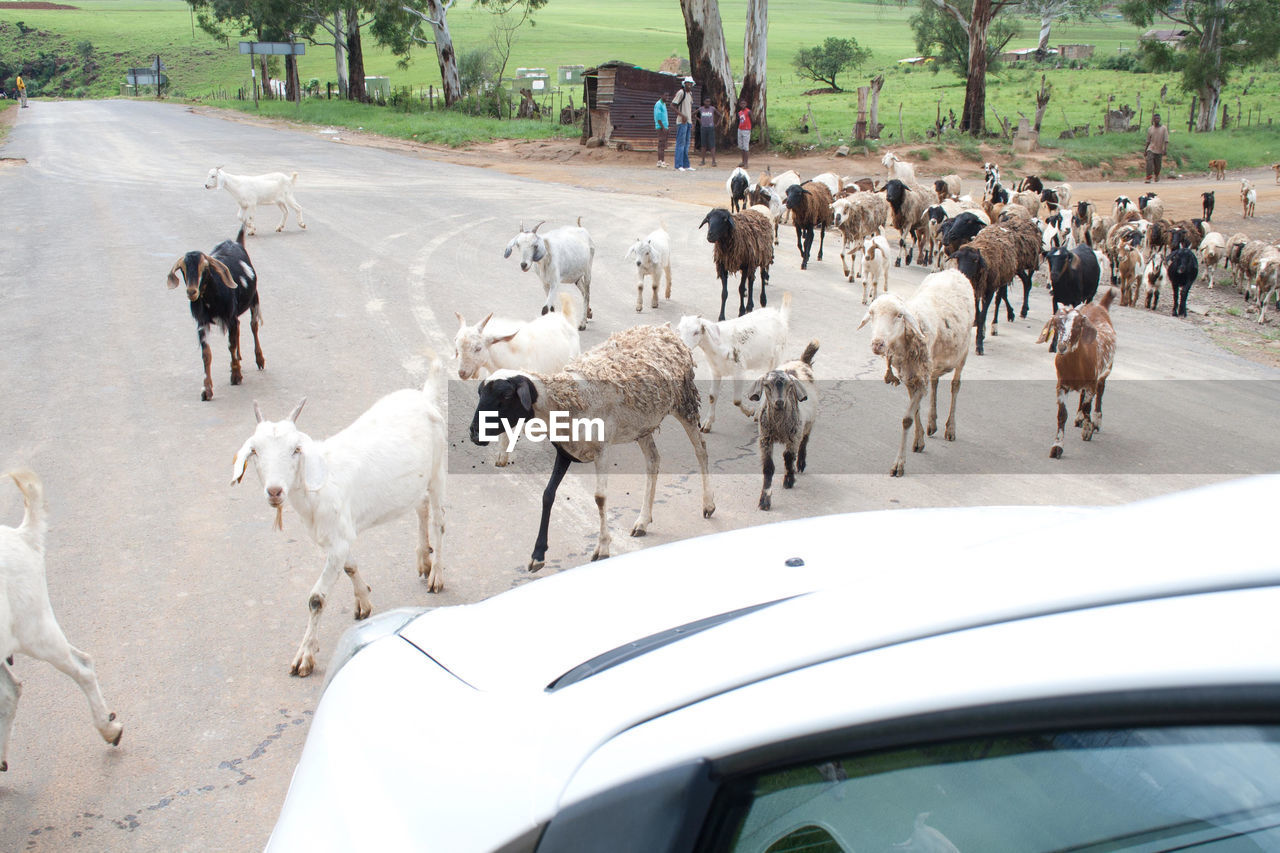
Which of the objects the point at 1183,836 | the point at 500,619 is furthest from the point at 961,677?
the point at 500,619

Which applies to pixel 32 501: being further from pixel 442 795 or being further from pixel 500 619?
pixel 442 795

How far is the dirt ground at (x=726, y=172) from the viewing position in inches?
1049

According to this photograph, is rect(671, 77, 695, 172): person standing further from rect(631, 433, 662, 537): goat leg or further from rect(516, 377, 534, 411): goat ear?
rect(516, 377, 534, 411): goat ear

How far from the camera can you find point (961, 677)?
1375mm

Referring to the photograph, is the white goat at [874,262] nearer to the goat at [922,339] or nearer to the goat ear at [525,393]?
the goat at [922,339]

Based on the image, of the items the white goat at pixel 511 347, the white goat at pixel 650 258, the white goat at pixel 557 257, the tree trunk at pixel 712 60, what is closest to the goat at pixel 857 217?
the white goat at pixel 650 258

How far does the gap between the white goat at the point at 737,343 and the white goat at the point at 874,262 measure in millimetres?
5115

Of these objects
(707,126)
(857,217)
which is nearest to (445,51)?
(707,126)


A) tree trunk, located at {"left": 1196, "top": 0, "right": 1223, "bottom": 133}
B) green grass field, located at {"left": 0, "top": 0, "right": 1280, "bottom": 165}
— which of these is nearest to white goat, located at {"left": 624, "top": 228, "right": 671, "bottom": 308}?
green grass field, located at {"left": 0, "top": 0, "right": 1280, "bottom": 165}

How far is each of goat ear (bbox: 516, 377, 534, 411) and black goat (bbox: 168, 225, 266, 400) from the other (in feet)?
15.4

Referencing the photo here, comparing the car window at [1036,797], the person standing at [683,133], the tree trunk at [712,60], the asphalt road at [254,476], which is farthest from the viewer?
the tree trunk at [712,60]

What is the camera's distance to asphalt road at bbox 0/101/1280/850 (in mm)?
4770

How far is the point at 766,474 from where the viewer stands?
7.76m

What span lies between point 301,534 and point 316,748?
16.8 ft
